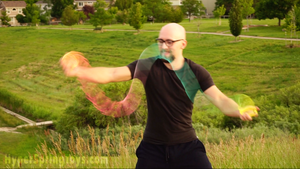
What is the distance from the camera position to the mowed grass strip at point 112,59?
75.8 feet

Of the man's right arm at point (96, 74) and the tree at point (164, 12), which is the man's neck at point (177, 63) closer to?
the man's right arm at point (96, 74)

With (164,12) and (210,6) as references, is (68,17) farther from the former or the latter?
(210,6)

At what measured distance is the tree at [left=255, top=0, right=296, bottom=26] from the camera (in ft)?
111

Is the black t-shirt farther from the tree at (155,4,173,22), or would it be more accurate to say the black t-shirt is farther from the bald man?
the tree at (155,4,173,22)

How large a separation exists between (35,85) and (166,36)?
26.6m

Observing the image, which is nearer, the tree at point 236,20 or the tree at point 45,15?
the tree at point 236,20

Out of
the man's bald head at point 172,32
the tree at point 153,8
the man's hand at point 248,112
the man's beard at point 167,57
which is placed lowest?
the man's hand at point 248,112

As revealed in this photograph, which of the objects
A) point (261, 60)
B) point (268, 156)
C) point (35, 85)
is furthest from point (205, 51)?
point (268, 156)

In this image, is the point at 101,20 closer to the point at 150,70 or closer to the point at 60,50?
the point at 60,50

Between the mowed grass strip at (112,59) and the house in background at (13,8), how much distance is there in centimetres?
756

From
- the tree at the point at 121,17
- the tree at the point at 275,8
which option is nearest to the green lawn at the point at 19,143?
the tree at the point at 275,8

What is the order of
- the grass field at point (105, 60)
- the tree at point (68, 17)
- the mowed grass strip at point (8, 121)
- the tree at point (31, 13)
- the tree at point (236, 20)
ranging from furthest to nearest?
the tree at point (31, 13), the tree at point (68, 17), the tree at point (236, 20), the grass field at point (105, 60), the mowed grass strip at point (8, 121)

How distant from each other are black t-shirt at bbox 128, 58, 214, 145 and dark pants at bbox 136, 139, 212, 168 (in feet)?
0.16

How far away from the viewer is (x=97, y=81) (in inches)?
103
